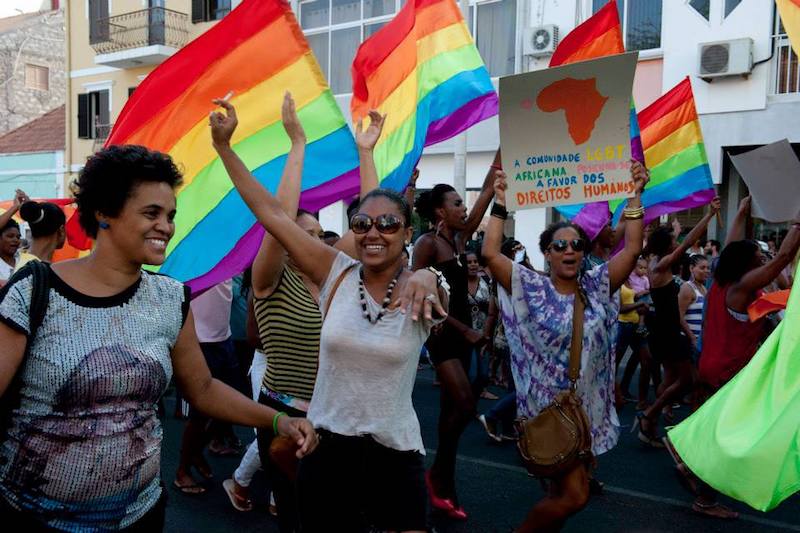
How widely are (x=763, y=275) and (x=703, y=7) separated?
12.1m

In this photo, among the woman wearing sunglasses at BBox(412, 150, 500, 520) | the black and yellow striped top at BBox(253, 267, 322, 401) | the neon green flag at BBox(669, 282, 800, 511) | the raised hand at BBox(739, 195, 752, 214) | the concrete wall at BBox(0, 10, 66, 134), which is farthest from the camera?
the concrete wall at BBox(0, 10, 66, 134)

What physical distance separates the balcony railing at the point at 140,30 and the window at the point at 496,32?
35.1ft

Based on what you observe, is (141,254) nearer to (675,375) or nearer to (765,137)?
(675,375)

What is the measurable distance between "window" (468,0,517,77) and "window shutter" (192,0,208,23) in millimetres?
9675

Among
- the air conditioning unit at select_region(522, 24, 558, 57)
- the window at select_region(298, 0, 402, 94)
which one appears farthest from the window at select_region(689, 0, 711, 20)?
the window at select_region(298, 0, 402, 94)

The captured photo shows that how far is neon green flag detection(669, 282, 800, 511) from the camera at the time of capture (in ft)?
10.3

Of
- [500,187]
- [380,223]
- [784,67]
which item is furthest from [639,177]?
[784,67]

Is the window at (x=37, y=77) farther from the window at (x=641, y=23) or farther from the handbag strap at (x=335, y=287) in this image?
the handbag strap at (x=335, y=287)

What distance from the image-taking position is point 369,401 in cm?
317

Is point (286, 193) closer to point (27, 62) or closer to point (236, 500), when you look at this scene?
point (236, 500)

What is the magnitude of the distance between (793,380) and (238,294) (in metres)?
4.66

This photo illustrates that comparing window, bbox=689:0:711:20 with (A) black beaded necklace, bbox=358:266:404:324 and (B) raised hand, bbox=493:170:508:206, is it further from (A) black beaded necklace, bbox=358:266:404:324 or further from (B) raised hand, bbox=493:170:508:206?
(A) black beaded necklace, bbox=358:266:404:324

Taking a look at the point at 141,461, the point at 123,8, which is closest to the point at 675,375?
the point at 141,461

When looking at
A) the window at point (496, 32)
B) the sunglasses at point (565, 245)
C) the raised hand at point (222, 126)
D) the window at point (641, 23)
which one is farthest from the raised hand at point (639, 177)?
the window at point (496, 32)
